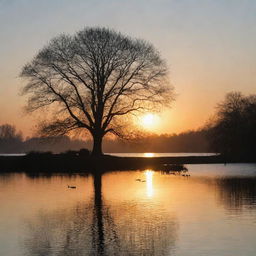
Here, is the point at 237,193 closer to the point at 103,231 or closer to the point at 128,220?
the point at 128,220

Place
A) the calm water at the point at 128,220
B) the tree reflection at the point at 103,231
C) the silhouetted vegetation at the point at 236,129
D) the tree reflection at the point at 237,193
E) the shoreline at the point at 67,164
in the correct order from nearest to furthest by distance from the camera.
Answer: the tree reflection at the point at 103,231, the calm water at the point at 128,220, the tree reflection at the point at 237,193, the shoreline at the point at 67,164, the silhouetted vegetation at the point at 236,129

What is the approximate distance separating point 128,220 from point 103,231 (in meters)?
2.89

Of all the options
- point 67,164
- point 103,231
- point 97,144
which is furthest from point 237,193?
point 97,144

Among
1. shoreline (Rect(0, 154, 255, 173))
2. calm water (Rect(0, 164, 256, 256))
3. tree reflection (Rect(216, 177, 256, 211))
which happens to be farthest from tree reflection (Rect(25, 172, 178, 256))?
A: shoreline (Rect(0, 154, 255, 173))

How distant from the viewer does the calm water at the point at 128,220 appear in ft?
60.4

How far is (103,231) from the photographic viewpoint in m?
21.4

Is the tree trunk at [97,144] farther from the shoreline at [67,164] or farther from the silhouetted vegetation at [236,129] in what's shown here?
the silhouetted vegetation at [236,129]

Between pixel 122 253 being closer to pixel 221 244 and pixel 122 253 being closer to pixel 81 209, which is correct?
pixel 221 244

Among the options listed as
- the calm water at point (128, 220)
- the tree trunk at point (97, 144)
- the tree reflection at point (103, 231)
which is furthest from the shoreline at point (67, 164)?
the tree reflection at point (103, 231)

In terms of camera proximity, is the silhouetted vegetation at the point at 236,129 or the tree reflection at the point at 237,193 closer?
the tree reflection at the point at 237,193

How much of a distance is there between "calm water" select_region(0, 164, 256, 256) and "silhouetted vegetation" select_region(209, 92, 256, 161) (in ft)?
156

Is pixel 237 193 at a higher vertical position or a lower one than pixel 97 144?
lower

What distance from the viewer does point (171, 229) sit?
21.6 m

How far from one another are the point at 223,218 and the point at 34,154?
40.8 meters
